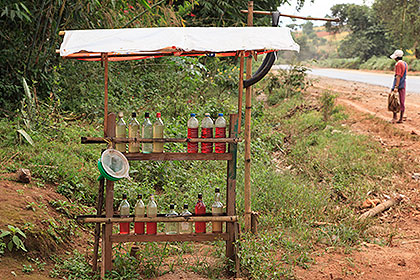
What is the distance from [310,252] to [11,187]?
3.38 m

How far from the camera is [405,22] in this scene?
29797mm

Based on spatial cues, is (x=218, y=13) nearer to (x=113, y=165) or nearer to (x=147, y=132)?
(x=147, y=132)

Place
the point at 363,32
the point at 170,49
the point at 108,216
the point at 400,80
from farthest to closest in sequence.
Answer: the point at 363,32
the point at 400,80
the point at 108,216
the point at 170,49

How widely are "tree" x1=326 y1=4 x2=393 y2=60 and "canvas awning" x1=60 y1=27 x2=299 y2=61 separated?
31.8 meters

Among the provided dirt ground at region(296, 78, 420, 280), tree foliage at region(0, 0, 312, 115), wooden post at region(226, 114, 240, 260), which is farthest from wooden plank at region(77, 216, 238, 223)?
tree foliage at region(0, 0, 312, 115)

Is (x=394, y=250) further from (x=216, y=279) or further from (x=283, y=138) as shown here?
(x=283, y=138)

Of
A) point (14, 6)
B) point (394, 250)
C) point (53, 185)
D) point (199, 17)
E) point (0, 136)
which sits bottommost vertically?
point (394, 250)

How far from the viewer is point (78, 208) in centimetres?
555

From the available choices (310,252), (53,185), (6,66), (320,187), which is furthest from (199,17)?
(310,252)

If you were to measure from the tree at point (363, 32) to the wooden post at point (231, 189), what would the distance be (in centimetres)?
3163

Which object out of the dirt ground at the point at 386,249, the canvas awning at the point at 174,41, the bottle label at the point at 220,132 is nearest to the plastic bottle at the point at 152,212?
the dirt ground at the point at 386,249

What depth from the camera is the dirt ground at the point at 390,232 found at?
4707 mm

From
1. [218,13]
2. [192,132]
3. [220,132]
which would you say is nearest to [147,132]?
[192,132]

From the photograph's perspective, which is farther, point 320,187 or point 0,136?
A: point 320,187
